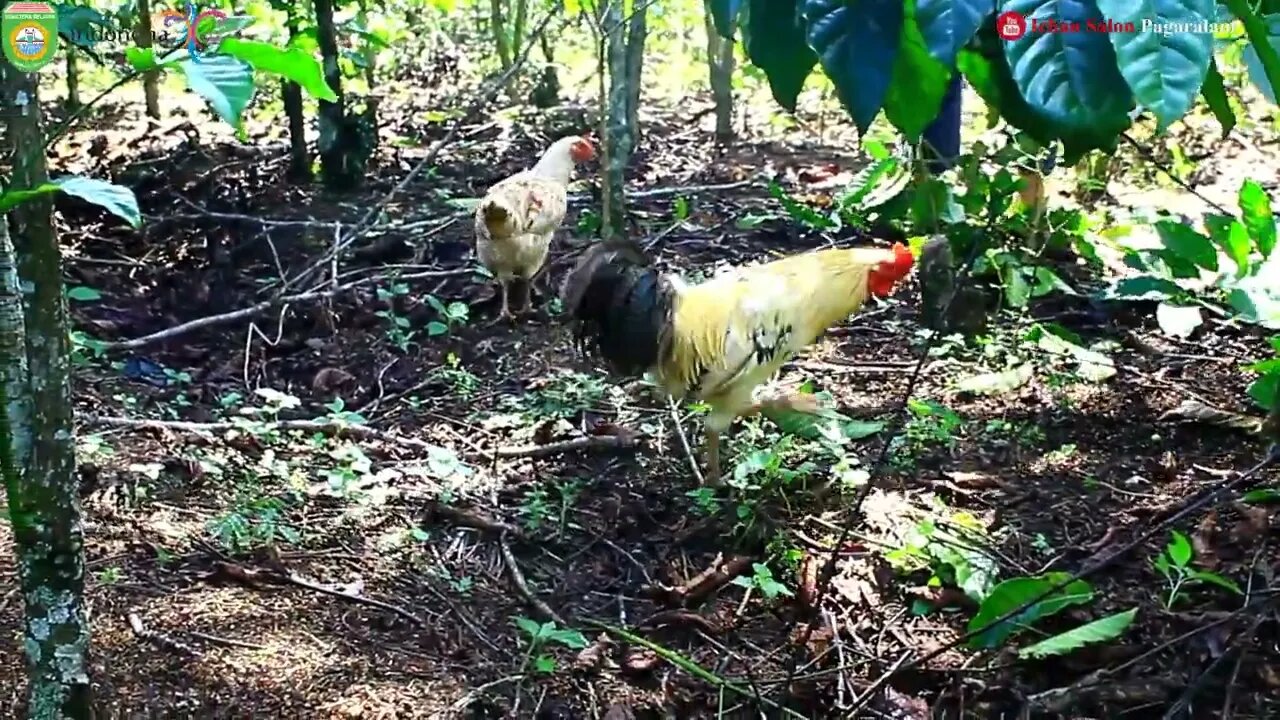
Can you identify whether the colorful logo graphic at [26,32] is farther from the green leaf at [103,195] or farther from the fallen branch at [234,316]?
the fallen branch at [234,316]

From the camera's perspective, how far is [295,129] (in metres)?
6.98

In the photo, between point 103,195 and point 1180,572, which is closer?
point 103,195

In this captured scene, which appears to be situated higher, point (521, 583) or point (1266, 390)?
point (1266, 390)

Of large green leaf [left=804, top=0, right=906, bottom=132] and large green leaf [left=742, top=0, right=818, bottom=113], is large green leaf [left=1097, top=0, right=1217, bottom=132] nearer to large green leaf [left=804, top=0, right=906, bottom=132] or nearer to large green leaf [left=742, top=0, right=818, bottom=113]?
large green leaf [left=804, top=0, right=906, bottom=132]

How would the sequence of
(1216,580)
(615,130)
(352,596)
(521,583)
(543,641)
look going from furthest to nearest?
(615,130) < (521,583) < (352,596) < (543,641) < (1216,580)

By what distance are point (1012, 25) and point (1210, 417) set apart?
3520mm

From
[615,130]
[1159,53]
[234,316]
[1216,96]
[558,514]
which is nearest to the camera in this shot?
[1159,53]

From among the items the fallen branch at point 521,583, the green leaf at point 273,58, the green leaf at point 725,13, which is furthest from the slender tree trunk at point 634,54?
the green leaf at point 725,13

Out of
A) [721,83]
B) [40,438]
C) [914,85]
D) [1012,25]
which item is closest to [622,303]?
[40,438]

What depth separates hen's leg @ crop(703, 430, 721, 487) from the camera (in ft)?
12.8

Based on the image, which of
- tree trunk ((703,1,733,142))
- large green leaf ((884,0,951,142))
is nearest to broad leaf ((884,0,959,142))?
large green leaf ((884,0,951,142))

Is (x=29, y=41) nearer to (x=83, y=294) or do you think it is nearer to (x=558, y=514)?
(x=558, y=514)

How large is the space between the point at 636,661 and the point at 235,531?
1.22 m

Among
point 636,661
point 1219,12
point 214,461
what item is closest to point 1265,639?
point 636,661
